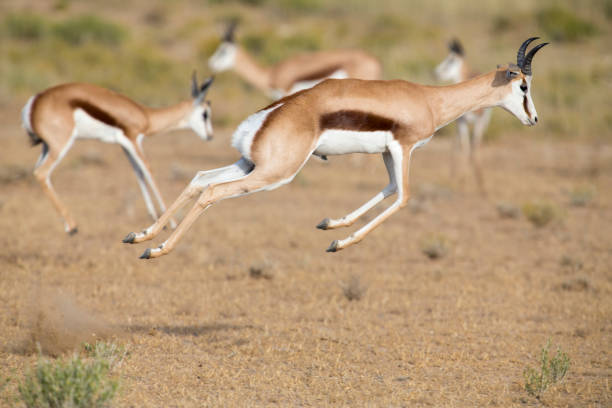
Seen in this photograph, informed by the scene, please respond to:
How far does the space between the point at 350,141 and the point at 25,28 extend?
30.8 metres

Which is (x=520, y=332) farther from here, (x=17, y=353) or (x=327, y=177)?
(x=327, y=177)

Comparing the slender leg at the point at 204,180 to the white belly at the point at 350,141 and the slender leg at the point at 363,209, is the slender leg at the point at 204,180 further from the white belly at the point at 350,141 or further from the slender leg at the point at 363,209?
the slender leg at the point at 363,209

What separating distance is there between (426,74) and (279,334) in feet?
64.3

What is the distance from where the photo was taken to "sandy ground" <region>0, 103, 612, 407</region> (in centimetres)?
555

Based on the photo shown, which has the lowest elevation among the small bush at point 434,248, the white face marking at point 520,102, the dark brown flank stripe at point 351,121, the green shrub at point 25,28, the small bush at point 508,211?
the small bush at point 434,248

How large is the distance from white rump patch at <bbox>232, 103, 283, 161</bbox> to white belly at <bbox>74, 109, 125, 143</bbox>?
3.87 metres

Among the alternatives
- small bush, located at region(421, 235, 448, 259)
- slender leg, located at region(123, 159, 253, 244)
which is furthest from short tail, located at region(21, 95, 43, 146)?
small bush, located at region(421, 235, 448, 259)

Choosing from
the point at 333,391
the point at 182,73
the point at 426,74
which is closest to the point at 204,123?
the point at 333,391

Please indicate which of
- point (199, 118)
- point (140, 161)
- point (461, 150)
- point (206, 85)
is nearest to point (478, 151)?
point (461, 150)

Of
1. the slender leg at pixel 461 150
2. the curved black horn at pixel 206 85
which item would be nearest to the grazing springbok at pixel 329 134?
the curved black horn at pixel 206 85

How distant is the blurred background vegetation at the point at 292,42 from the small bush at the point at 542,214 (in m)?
9.48

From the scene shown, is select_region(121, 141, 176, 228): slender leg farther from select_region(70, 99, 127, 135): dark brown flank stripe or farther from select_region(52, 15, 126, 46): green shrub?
select_region(52, 15, 126, 46): green shrub

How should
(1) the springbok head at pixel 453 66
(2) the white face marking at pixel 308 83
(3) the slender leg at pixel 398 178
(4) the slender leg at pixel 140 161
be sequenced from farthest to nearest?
(2) the white face marking at pixel 308 83
(1) the springbok head at pixel 453 66
(4) the slender leg at pixel 140 161
(3) the slender leg at pixel 398 178

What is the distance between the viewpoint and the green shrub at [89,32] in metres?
32.7
